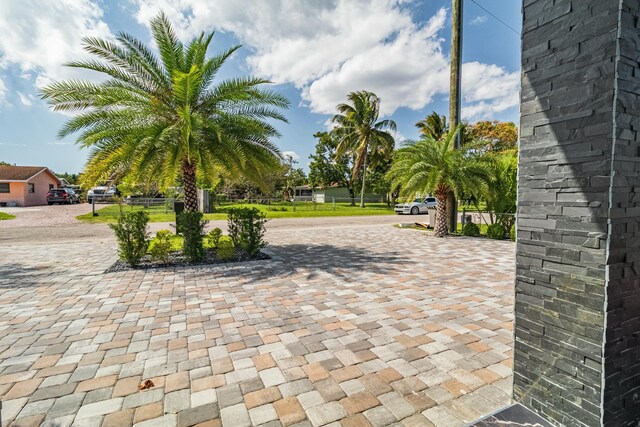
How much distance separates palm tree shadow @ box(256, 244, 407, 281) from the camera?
21.2 feet

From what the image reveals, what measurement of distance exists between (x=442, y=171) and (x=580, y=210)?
923 centimetres

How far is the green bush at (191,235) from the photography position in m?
7.29

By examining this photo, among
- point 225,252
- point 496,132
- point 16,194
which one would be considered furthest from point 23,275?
point 496,132

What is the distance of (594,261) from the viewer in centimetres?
178

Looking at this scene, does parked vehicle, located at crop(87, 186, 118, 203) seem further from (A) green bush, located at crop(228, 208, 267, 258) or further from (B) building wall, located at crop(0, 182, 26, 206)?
(A) green bush, located at crop(228, 208, 267, 258)

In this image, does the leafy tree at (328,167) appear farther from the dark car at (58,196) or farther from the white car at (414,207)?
the dark car at (58,196)

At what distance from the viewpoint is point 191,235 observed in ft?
23.9

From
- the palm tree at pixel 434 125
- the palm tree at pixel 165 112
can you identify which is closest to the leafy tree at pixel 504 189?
the palm tree at pixel 165 112

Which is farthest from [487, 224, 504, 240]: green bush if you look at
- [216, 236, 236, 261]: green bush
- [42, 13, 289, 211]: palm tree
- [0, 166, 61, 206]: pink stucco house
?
[0, 166, 61, 206]: pink stucco house

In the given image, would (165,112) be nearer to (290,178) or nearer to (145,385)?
(145,385)

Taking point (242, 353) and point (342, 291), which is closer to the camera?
point (242, 353)

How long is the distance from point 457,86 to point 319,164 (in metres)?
23.8

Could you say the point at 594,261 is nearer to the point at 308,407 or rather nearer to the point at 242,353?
the point at 308,407

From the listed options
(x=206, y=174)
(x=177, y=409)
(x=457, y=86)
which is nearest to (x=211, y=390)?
(x=177, y=409)
